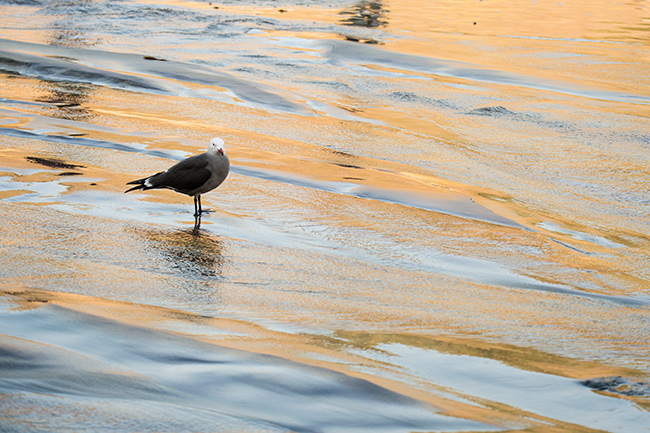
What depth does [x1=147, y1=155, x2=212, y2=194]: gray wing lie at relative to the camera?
5641 mm

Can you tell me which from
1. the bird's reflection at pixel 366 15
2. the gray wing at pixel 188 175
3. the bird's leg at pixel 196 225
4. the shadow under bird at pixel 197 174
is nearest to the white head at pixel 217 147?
the shadow under bird at pixel 197 174

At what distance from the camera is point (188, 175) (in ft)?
18.5

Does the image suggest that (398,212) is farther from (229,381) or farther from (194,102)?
(194,102)

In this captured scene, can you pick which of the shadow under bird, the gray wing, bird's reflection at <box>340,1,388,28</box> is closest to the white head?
the shadow under bird

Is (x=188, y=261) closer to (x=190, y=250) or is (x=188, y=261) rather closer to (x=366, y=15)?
(x=190, y=250)

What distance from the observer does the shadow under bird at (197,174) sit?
5645mm

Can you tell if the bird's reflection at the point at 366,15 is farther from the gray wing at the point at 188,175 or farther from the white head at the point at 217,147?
the gray wing at the point at 188,175

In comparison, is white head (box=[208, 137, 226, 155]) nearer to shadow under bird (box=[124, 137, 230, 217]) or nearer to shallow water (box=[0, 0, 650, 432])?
shadow under bird (box=[124, 137, 230, 217])

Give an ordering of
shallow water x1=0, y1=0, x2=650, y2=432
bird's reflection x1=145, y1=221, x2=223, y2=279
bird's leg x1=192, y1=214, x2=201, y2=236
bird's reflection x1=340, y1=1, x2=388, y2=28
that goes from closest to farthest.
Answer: shallow water x1=0, y1=0, x2=650, y2=432 < bird's reflection x1=145, y1=221, x2=223, y2=279 < bird's leg x1=192, y1=214, x2=201, y2=236 < bird's reflection x1=340, y1=1, x2=388, y2=28

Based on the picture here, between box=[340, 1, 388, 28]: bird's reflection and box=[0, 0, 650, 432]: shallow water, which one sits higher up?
box=[340, 1, 388, 28]: bird's reflection

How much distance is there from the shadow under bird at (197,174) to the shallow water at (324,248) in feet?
1.05

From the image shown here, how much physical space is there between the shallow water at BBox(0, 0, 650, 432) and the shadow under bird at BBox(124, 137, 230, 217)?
1.05ft

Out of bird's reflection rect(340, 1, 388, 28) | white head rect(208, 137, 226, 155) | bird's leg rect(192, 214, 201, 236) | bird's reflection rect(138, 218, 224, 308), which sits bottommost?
bird's reflection rect(138, 218, 224, 308)

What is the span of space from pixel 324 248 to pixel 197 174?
3.96 feet
